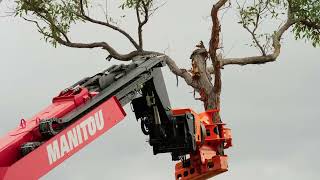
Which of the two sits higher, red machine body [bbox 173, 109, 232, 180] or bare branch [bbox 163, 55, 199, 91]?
bare branch [bbox 163, 55, 199, 91]

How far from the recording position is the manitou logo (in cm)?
662

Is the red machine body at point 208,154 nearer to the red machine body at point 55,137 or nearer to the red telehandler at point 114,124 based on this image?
the red telehandler at point 114,124

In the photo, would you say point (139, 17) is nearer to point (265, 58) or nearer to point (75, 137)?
point (265, 58)

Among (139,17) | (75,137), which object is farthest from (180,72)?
(75,137)

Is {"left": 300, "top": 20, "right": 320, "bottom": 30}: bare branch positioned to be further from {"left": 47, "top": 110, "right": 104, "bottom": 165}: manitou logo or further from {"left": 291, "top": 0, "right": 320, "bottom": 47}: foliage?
{"left": 47, "top": 110, "right": 104, "bottom": 165}: manitou logo

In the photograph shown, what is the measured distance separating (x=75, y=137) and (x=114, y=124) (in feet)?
1.83

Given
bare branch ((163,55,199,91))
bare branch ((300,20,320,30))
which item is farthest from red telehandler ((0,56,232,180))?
bare branch ((300,20,320,30))

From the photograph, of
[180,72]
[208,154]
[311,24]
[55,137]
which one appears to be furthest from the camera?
[311,24]

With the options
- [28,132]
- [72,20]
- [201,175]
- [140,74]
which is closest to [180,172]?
[201,175]

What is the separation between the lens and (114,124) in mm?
7297

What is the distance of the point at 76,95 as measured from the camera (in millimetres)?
7418

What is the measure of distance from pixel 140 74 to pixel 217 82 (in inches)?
230

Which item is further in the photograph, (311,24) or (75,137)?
(311,24)

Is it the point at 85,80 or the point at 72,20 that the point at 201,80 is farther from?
the point at 85,80
